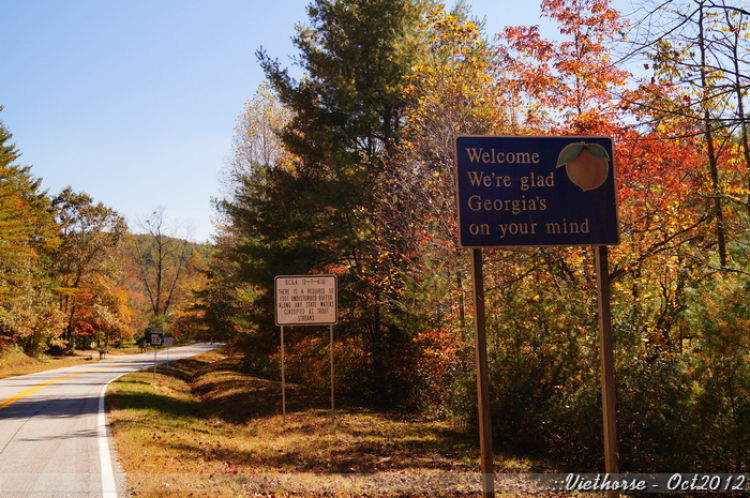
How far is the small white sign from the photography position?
14.6m

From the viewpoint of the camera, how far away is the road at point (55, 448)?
7.55m

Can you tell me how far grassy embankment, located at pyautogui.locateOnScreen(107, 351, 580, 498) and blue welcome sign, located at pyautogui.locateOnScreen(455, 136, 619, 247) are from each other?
4075 millimetres

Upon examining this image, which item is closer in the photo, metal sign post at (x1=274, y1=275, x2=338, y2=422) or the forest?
the forest

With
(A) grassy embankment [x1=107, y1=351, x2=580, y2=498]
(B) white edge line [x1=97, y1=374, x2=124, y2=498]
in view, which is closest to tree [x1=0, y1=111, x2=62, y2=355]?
(A) grassy embankment [x1=107, y1=351, x2=580, y2=498]

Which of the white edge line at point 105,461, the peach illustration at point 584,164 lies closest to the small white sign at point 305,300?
the white edge line at point 105,461

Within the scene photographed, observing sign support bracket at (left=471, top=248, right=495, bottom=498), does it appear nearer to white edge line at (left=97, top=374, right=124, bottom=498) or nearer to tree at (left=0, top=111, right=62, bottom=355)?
white edge line at (left=97, top=374, right=124, bottom=498)

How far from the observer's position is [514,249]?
11383 mm

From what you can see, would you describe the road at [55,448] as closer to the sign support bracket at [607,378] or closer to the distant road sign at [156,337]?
the distant road sign at [156,337]

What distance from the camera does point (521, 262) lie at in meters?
11.3

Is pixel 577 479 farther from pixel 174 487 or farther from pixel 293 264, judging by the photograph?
pixel 293 264

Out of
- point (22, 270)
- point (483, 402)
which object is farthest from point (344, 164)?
point (22, 270)

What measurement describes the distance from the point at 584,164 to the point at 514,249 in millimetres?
→ 5693

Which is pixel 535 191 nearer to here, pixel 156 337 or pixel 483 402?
pixel 483 402

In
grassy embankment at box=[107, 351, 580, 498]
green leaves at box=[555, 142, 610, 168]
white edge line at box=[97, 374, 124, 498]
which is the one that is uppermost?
green leaves at box=[555, 142, 610, 168]
